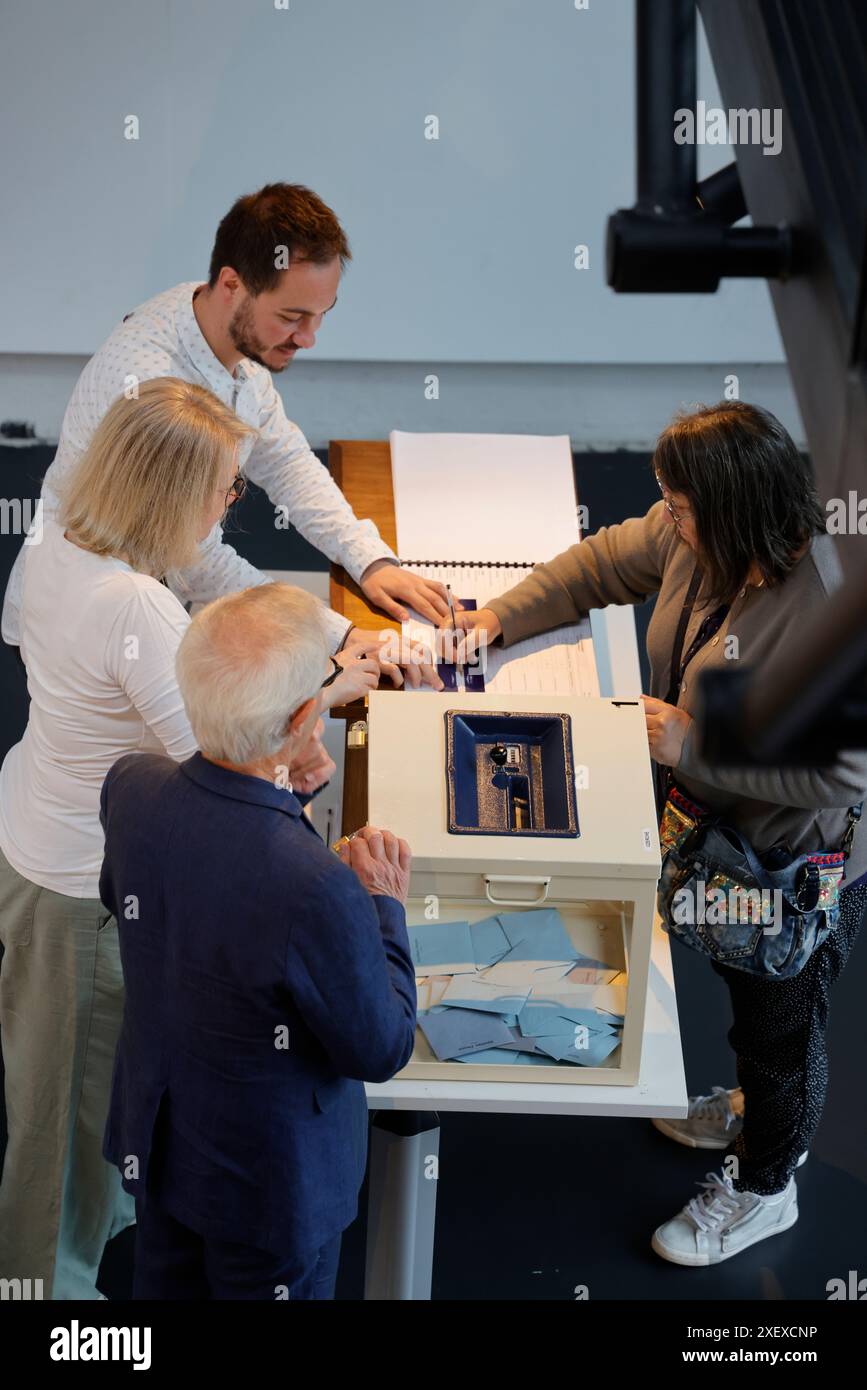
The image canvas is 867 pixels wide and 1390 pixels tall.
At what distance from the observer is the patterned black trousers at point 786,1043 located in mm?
2363

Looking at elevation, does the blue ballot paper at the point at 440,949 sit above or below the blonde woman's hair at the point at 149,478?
below

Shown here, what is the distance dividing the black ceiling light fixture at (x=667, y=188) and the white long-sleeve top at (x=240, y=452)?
177 cm

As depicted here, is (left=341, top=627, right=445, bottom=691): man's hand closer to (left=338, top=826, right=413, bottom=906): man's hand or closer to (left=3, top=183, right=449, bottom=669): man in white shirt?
(left=3, top=183, right=449, bottom=669): man in white shirt

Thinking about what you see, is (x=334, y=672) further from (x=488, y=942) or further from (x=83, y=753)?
(x=488, y=942)

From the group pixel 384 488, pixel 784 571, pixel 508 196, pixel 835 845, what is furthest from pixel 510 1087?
pixel 508 196

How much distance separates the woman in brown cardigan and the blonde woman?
19.3 inches

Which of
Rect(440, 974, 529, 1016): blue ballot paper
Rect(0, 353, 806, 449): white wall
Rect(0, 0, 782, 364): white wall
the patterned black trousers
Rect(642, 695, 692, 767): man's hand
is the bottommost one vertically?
the patterned black trousers

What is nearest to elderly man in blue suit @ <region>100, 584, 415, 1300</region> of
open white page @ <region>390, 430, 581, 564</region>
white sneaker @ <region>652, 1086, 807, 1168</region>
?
open white page @ <region>390, 430, 581, 564</region>

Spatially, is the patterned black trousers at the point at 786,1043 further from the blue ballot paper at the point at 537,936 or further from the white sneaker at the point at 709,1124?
the blue ballot paper at the point at 537,936

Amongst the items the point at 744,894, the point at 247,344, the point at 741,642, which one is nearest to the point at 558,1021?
the point at 744,894

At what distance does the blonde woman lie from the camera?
1983 millimetres

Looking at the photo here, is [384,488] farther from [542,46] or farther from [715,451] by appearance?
[542,46]

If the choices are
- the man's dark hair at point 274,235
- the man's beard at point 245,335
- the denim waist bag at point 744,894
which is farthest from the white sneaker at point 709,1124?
the man's dark hair at point 274,235

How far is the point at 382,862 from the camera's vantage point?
177 centimetres
